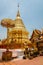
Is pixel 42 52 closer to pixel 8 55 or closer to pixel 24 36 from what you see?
pixel 8 55

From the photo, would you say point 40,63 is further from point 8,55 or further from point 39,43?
point 8,55

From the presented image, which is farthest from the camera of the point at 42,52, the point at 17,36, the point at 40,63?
the point at 17,36

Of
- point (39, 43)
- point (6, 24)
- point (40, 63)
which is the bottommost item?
point (40, 63)

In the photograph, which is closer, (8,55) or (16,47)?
(8,55)

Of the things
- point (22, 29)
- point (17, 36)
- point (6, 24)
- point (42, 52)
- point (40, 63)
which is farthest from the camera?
point (22, 29)

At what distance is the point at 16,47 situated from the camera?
21.7 metres

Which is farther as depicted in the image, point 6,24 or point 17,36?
point 17,36

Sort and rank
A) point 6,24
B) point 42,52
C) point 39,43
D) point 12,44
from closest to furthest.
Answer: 1. point 42,52
2. point 39,43
3. point 6,24
4. point 12,44

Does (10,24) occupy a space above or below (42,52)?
above

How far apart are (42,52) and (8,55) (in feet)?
12.2

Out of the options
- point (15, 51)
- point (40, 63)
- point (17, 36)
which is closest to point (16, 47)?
point (15, 51)

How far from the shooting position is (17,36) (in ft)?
85.5

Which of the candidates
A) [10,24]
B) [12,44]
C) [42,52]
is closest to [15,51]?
[12,44]

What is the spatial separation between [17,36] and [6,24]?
8.95m
